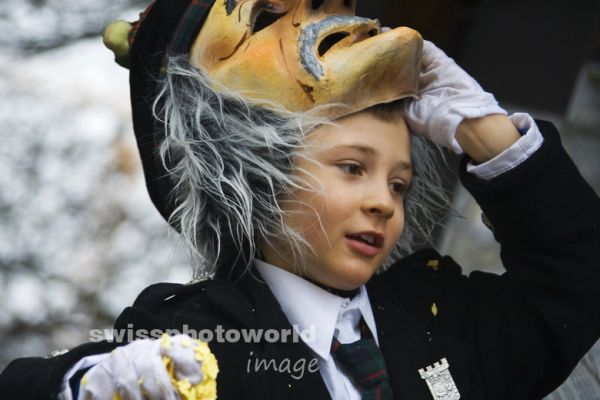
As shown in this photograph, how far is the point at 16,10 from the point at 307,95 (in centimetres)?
192

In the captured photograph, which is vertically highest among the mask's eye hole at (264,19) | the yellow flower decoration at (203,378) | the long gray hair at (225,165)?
the mask's eye hole at (264,19)

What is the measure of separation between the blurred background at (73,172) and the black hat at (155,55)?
4.60ft

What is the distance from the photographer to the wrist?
1812 mm

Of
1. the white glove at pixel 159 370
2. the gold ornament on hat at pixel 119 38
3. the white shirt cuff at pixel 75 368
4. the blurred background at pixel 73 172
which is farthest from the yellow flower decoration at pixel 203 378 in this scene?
the blurred background at pixel 73 172

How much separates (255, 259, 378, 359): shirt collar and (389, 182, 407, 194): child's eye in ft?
0.70

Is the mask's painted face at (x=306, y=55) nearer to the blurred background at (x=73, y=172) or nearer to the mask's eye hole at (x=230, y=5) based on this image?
the mask's eye hole at (x=230, y=5)

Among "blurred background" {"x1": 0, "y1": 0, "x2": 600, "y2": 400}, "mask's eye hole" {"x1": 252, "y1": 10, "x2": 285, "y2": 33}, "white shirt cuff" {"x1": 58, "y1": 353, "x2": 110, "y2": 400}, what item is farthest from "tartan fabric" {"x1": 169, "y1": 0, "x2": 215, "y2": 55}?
"blurred background" {"x1": 0, "y1": 0, "x2": 600, "y2": 400}

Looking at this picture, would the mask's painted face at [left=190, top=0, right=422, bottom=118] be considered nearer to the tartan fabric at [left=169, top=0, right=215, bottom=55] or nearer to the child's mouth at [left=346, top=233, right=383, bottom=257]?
the tartan fabric at [left=169, top=0, right=215, bottom=55]

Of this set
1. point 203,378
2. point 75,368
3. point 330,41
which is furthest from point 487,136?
point 75,368

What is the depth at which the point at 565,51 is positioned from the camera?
3.72 metres

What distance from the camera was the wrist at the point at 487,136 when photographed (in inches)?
71.3

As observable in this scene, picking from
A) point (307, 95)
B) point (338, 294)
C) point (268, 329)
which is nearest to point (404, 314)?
point (338, 294)

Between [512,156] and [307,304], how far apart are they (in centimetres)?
42

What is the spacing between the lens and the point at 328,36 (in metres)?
1.84
